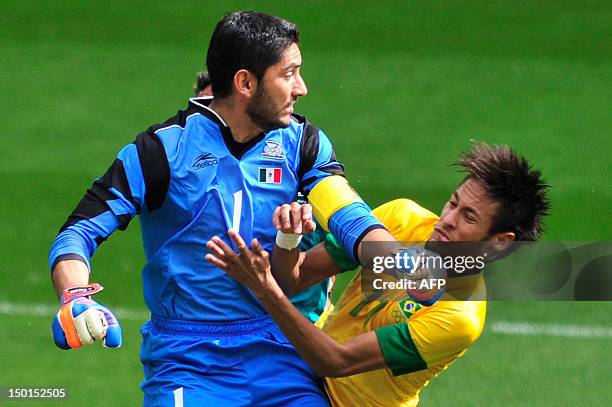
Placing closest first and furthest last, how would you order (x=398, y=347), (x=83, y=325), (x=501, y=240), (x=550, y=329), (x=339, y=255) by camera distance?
(x=83, y=325)
(x=398, y=347)
(x=339, y=255)
(x=501, y=240)
(x=550, y=329)

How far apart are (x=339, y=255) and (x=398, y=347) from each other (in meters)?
0.52

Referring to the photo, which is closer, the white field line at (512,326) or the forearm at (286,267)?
the forearm at (286,267)

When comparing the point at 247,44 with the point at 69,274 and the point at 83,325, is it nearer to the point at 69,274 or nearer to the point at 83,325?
the point at 69,274

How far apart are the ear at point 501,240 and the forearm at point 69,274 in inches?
80.9

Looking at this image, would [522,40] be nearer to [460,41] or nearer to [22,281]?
[460,41]

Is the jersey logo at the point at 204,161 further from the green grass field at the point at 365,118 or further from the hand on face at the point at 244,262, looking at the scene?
the green grass field at the point at 365,118

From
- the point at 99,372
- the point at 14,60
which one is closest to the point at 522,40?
the point at 14,60

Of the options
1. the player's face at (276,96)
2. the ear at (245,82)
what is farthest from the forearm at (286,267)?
the ear at (245,82)

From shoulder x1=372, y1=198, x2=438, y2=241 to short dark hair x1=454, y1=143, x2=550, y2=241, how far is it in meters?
0.30

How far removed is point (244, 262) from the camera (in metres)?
5.72

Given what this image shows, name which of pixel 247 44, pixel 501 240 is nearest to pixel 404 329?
pixel 501 240


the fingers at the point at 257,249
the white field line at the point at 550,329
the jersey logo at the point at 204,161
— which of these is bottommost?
the white field line at the point at 550,329

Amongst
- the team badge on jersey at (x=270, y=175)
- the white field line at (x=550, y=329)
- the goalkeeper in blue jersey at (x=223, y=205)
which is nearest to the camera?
the goalkeeper in blue jersey at (x=223, y=205)

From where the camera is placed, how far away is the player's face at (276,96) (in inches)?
242
